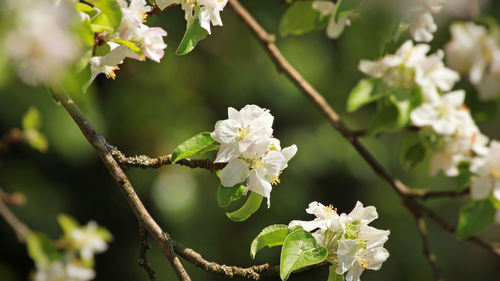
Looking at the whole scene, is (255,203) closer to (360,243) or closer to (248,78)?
(360,243)

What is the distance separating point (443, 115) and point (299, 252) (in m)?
0.44

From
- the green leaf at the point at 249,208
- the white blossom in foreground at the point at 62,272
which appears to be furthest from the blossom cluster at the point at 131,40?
the white blossom in foreground at the point at 62,272

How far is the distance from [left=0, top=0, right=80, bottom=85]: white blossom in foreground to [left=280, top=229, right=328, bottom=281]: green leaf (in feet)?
1.23

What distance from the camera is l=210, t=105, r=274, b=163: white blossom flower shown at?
2.81 feet

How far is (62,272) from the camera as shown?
154 centimetres

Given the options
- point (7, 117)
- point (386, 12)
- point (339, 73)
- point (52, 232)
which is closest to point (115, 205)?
point (52, 232)

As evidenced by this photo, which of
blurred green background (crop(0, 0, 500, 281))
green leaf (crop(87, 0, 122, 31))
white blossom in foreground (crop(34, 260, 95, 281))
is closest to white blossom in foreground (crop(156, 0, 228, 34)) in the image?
green leaf (crop(87, 0, 122, 31))

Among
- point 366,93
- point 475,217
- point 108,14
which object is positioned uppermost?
point 108,14

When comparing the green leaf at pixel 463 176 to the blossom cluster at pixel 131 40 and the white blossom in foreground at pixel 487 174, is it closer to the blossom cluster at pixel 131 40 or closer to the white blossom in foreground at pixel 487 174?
the white blossom in foreground at pixel 487 174

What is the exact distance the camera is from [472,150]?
46.6 inches

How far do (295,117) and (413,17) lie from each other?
209 cm

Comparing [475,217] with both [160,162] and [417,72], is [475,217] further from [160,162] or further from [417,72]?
[160,162]

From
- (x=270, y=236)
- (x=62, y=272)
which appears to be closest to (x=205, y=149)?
(x=270, y=236)

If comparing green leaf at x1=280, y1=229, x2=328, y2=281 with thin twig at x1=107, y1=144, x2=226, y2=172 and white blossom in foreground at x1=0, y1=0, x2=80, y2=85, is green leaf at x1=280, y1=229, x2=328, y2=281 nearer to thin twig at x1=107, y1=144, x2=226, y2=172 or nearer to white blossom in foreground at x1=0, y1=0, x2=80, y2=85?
thin twig at x1=107, y1=144, x2=226, y2=172
